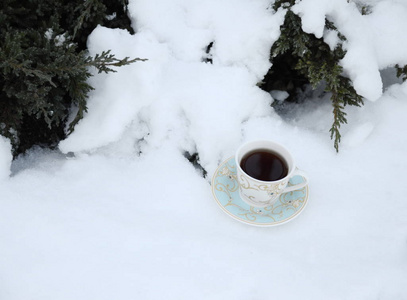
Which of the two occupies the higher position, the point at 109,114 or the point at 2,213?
the point at 109,114

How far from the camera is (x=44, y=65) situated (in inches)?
63.9

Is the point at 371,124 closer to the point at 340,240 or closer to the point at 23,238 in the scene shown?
the point at 340,240

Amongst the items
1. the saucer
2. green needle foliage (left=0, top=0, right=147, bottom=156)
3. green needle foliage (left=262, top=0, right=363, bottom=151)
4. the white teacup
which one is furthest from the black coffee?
green needle foliage (left=0, top=0, right=147, bottom=156)

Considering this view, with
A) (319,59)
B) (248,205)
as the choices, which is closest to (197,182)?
(248,205)

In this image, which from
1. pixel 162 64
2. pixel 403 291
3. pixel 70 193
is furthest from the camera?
pixel 162 64

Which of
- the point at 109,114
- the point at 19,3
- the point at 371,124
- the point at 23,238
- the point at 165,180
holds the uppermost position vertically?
the point at 19,3

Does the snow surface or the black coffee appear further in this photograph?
the black coffee

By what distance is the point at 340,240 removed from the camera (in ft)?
5.24

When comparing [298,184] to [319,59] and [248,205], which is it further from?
[319,59]

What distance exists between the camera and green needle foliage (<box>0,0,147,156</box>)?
5.18ft

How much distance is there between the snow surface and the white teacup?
4.9 inches

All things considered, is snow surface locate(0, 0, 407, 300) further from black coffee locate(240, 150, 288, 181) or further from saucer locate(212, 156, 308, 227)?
black coffee locate(240, 150, 288, 181)

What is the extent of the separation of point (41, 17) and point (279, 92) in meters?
1.17

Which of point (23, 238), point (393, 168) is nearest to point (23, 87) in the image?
point (23, 238)
